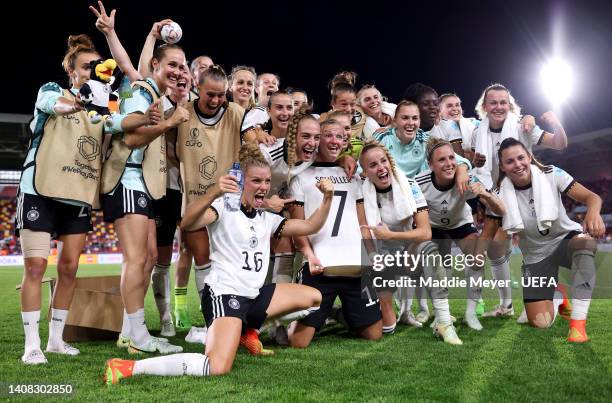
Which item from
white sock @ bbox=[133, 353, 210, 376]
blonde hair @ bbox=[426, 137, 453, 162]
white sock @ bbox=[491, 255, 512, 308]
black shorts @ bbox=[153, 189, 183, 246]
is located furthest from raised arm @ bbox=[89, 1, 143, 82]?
white sock @ bbox=[491, 255, 512, 308]

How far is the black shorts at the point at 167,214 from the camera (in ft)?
15.5

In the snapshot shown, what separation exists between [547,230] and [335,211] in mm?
1868

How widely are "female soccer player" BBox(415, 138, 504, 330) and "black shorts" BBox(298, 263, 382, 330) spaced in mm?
1045

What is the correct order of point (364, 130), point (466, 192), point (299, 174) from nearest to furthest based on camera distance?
1. point (299, 174)
2. point (466, 192)
3. point (364, 130)

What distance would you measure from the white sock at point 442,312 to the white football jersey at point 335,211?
697mm

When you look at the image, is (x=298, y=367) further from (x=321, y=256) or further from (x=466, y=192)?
(x=466, y=192)

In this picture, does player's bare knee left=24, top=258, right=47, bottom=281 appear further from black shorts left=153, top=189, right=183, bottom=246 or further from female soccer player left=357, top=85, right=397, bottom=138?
female soccer player left=357, top=85, right=397, bottom=138

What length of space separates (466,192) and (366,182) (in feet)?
3.29

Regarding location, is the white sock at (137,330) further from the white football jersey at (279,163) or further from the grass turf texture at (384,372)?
the white football jersey at (279,163)

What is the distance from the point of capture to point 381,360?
3.58 metres

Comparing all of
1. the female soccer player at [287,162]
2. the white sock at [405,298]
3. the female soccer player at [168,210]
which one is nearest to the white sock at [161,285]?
the female soccer player at [168,210]

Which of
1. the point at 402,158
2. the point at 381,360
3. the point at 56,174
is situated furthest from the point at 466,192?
the point at 56,174

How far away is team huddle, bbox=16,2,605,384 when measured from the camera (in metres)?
3.65

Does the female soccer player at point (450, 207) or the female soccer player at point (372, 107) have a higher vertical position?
the female soccer player at point (372, 107)
